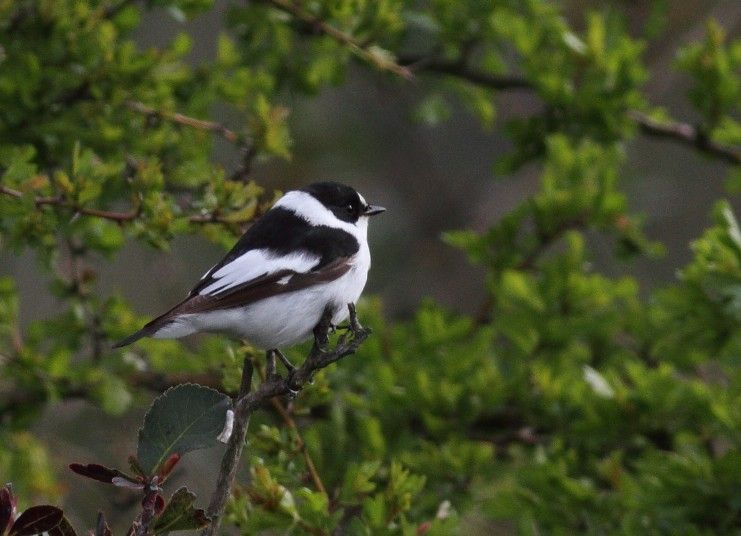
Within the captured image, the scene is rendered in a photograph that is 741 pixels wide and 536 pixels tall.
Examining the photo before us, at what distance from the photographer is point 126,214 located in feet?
10.7

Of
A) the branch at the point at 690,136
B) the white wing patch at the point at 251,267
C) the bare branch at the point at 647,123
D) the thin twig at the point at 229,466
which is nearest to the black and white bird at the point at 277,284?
the white wing patch at the point at 251,267

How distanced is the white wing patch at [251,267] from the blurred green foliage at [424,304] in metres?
0.18

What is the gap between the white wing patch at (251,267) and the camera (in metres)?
3.20

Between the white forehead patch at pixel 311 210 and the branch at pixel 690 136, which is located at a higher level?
the branch at pixel 690 136

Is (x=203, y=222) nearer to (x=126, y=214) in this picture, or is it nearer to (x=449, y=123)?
(x=126, y=214)

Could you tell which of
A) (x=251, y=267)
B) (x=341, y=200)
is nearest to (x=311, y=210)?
(x=341, y=200)

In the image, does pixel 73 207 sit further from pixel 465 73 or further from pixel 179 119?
pixel 465 73

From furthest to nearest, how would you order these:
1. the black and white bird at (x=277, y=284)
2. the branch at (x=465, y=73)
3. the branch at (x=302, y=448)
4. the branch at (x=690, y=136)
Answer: the branch at (x=465, y=73)
the branch at (x=690, y=136)
the black and white bird at (x=277, y=284)
the branch at (x=302, y=448)

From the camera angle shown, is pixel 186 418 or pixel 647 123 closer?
pixel 186 418

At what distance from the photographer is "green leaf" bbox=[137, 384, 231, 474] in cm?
199

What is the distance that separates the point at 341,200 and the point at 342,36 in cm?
66

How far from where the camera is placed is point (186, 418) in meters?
2.03

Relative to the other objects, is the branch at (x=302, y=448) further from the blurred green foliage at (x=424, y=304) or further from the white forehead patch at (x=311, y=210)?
the white forehead patch at (x=311, y=210)

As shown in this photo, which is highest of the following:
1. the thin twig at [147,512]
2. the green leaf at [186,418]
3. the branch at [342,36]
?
the green leaf at [186,418]
